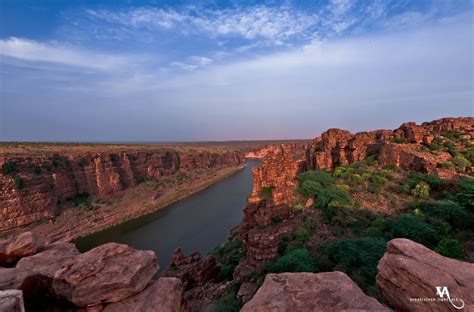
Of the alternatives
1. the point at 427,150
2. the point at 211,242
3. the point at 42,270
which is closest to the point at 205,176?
the point at 211,242

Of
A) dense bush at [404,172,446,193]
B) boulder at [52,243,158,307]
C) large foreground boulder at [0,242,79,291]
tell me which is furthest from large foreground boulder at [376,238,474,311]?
dense bush at [404,172,446,193]

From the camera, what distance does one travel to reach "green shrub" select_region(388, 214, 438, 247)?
991 centimetres

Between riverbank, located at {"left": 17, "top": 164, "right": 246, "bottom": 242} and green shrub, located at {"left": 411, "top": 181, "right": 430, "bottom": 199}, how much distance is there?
32064 mm

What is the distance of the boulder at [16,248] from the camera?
531cm

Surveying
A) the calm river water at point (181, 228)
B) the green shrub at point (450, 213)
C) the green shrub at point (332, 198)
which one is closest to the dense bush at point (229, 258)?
the calm river water at point (181, 228)

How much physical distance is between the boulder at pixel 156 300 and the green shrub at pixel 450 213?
12.8m

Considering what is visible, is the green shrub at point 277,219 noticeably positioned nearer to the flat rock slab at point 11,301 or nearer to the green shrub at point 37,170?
the flat rock slab at point 11,301

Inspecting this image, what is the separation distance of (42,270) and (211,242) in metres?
21.4

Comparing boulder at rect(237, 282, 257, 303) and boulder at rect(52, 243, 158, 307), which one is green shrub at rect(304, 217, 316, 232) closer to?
boulder at rect(237, 282, 257, 303)

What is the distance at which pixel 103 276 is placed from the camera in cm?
441

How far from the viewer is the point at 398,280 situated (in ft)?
13.4

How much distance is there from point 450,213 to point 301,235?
24.2 ft

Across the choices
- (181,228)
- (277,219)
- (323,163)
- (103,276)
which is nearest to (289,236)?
(277,219)

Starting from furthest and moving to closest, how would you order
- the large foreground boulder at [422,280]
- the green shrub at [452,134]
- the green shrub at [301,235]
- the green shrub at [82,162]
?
1. the green shrub at [82,162]
2. the green shrub at [452,134]
3. the green shrub at [301,235]
4. the large foreground boulder at [422,280]
